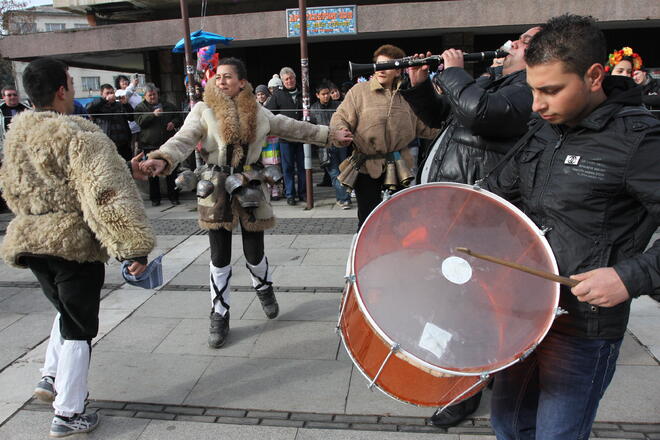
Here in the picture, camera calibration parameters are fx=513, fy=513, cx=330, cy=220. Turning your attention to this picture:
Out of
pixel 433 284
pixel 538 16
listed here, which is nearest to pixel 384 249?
pixel 433 284

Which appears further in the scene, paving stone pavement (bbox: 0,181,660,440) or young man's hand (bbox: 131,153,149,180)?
young man's hand (bbox: 131,153,149,180)

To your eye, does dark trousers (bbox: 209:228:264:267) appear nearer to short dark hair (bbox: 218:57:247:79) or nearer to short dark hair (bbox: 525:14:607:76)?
short dark hair (bbox: 218:57:247:79)

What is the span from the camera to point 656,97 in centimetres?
589

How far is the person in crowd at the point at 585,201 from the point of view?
155 cm

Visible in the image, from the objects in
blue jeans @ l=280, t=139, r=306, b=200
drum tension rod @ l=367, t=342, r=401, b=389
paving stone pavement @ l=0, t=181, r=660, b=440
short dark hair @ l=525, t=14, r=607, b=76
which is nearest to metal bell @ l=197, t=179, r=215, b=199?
paving stone pavement @ l=0, t=181, r=660, b=440

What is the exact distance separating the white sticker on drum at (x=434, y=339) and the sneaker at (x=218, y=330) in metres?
2.21

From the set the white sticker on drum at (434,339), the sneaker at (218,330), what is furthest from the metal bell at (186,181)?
the white sticker on drum at (434,339)

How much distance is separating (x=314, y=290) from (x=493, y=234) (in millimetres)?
2858

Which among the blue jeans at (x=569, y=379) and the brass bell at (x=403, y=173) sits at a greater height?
the brass bell at (x=403, y=173)

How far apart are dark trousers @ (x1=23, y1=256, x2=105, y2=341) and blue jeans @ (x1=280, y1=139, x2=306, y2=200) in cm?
573

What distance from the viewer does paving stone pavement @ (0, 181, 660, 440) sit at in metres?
2.74

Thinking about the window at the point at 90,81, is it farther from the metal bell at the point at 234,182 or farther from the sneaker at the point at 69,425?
the sneaker at the point at 69,425

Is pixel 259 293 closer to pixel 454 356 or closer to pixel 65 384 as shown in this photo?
pixel 65 384

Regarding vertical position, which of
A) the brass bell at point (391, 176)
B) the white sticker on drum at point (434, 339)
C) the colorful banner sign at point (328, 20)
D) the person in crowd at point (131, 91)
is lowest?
the white sticker on drum at point (434, 339)
